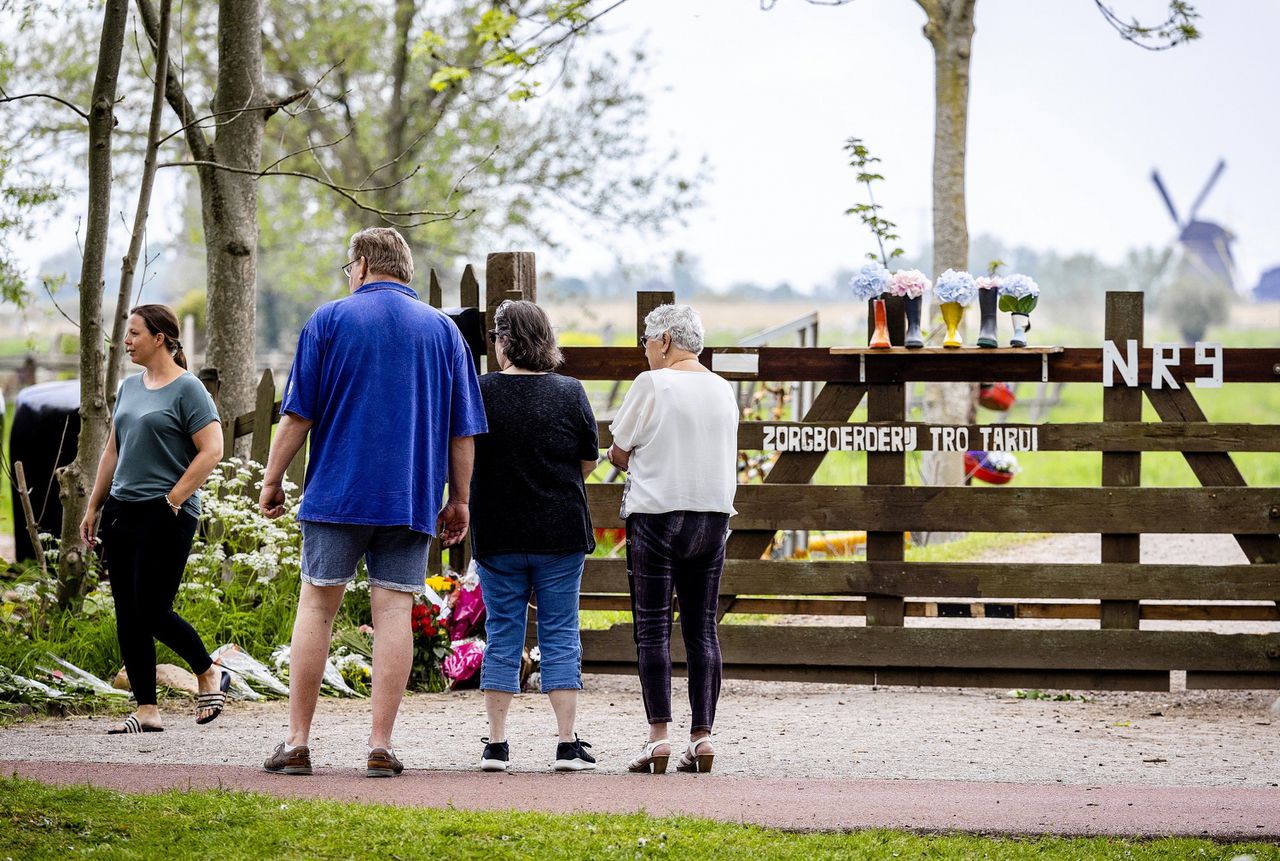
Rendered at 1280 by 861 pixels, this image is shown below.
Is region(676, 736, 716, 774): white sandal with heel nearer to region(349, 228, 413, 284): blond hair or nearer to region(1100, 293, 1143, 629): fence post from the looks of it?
region(349, 228, 413, 284): blond hair

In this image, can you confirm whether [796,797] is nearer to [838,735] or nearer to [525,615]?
[525,615]

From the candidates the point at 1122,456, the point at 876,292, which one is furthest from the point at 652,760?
the point at 1122,456

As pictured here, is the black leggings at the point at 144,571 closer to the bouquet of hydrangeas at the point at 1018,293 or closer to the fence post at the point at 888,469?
the fence post at the point at 888,469

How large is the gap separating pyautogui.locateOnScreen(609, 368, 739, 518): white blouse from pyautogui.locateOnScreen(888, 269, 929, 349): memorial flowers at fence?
2.51m

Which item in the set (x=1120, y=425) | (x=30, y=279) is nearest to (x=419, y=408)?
(x=1120, y=425)

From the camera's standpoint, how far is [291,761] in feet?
16.7

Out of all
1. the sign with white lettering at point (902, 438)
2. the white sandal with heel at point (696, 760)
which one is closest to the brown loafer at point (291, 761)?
the white sandal with heel at point (696, 760)

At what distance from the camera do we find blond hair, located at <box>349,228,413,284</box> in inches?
205

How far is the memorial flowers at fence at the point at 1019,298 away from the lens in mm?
7730

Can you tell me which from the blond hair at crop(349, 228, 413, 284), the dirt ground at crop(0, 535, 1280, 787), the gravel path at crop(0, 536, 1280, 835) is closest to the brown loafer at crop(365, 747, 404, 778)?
the gravel path at crop(0, 536, 1280, 835)

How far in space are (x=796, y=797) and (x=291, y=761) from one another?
1789mm

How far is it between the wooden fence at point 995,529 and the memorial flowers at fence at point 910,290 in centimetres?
7

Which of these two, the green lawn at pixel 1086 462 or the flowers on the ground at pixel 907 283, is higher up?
the flowers on the ground at pixel 907 283

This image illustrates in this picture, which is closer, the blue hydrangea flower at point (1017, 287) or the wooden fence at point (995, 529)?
the wooden fence at point (995, 529)
